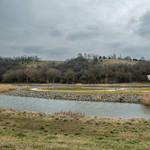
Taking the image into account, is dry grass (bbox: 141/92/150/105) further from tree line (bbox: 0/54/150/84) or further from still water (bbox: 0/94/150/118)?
tree line (bbox: 0/54/150/84)

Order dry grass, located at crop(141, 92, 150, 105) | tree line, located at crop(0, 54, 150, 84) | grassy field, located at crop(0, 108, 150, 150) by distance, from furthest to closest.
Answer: tree line, located at crop(0, 54, 150, 84) → dry grass, located at crop(141, 92, 150, 105) → grassy field, located at crop(0, 108, 150, 150)

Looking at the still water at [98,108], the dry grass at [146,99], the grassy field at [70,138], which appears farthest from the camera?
the dry grass at [146,99]

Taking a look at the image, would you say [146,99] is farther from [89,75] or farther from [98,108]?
[89,75]

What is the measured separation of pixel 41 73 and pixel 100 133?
275ft

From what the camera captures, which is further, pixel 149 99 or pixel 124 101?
pixel 124 101

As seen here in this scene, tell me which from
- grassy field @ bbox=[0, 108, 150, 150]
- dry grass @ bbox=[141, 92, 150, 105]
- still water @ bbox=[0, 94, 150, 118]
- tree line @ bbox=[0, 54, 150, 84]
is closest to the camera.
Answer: grassy field @ bbox=[0, 108, 150, 150]

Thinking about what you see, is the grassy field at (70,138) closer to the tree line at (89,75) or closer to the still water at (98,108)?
the still water at (98,108)

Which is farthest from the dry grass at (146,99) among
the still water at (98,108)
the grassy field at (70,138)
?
the grassy field at (70,138)

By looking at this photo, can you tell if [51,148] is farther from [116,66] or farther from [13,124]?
[116,66]

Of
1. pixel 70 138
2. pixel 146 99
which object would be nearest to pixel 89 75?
pixel 146 99

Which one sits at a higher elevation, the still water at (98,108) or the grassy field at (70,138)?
the grassy field at (70,138)

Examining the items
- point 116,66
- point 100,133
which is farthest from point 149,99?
point 116,66

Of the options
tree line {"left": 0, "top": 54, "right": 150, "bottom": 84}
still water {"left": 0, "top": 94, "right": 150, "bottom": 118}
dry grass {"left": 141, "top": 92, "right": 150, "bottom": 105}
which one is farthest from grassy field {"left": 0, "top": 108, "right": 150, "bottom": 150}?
tree line {"left": 0, "top": 54, "right": 150, "bottom": 84}

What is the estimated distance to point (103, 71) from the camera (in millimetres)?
87062
